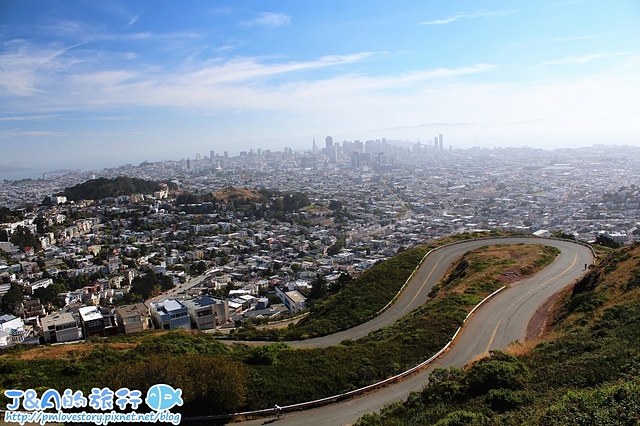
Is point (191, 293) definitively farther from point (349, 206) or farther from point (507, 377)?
point (349, 206)

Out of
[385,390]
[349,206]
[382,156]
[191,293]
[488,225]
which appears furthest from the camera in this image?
[382,156]

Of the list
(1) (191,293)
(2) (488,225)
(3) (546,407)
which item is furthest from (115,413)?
(2) (488,225)

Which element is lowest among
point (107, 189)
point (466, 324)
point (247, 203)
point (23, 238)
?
point (23, 238)

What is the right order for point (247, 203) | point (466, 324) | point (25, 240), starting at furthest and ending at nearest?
point (247, 203)
point (25, 240)
point (466, 324)

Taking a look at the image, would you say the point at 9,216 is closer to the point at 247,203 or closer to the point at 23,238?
the point at 23,238

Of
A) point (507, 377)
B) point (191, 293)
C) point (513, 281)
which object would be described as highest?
point (507, 377)

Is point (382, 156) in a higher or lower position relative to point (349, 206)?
higher

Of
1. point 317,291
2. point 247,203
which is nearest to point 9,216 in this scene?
point 247,203

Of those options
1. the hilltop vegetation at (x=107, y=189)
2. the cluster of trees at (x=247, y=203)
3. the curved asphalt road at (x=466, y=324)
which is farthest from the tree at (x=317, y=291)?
the hilltop vegetation at (x=107, y=189)
